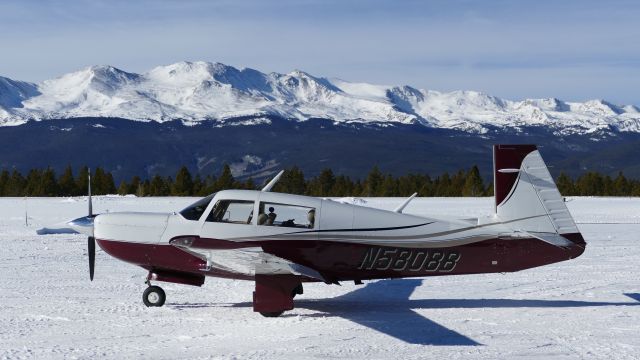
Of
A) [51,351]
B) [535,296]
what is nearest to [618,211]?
[535,296]

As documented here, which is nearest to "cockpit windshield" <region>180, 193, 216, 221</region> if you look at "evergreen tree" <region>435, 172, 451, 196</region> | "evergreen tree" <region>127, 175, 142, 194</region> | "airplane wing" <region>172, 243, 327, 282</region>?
"airplane wing" <region>172, 243, 327, 282</region>

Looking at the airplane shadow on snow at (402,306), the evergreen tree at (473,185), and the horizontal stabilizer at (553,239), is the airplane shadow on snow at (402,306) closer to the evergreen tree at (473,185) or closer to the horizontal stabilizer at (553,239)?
the horizontal stabilizer at (553,239)

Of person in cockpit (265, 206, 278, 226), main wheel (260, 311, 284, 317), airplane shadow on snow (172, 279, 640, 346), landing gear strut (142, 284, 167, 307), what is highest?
person in cockpit (265, 206, 278, 226)

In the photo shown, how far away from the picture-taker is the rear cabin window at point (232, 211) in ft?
39.2

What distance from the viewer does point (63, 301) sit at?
1268 centimetres

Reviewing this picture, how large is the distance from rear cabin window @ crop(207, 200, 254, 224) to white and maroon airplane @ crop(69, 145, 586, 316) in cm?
1

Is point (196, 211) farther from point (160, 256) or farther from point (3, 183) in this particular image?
point (3, 183)

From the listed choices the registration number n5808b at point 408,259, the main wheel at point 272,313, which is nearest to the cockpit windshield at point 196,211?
the main wheel at point 272,313

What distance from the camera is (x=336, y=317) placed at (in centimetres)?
1185

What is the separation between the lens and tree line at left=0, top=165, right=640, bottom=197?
279 feet

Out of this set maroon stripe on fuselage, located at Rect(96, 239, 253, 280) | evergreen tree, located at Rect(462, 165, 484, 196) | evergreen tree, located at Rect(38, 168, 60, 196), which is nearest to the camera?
maroon stripe on fuselage, located at Rect(96, 239, 253, 280)

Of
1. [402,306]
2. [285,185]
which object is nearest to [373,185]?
[285,185]

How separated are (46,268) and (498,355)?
34.3 ft

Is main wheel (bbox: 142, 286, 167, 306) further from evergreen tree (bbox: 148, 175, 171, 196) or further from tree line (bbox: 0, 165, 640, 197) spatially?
evergreen tree (bbox: 148, 175, 171, 196)
